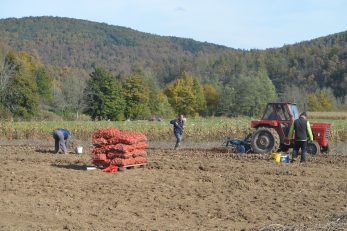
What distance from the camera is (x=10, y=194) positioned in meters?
11.9

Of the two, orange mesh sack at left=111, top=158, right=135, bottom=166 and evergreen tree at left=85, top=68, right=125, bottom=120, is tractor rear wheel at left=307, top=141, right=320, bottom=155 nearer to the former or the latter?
orange mesh sack at left=111, top=158, right=135, bottom=166

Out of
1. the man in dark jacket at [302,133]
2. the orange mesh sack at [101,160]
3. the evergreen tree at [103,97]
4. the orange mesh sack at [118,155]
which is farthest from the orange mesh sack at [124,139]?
the evergreen tree at [103,97]

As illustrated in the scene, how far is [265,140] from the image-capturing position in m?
19.8

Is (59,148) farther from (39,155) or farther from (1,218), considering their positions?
(1,218)

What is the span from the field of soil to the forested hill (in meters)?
89.0

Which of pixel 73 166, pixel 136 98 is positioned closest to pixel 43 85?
pixel 136 98

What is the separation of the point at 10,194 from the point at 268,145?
1044cm

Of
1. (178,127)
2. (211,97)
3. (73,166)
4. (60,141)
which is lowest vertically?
(73,166)

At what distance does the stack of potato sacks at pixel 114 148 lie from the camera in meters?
15.8

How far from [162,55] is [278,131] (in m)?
163

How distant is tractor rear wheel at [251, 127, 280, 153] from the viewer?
19578mm

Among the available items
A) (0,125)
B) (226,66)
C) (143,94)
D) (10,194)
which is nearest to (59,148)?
(10,194)

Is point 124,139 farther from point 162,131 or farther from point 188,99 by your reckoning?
point 188,99

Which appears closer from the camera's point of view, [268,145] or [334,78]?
[268,145]
